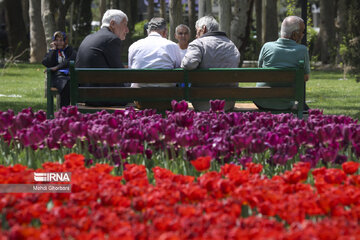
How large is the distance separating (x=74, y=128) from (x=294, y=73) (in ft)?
10.9

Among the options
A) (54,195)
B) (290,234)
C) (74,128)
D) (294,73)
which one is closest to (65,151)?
(74,128)

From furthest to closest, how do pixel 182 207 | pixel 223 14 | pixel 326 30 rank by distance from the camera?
1. pixel 326 30
2. pixel 223 14
3. pixel 182 207

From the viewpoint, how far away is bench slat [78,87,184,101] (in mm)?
7316

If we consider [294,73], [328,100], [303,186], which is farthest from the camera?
[328,100]

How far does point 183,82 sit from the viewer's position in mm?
7496

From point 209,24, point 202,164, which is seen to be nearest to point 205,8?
point 209,24

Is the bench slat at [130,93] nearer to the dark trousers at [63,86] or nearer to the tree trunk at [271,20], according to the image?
the dark trousers at [63,86]

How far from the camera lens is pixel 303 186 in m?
3.61

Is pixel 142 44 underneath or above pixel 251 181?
above

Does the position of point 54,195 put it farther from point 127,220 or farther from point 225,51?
point 225,51

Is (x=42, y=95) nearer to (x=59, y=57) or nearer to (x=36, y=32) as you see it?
(x=59, y=57)

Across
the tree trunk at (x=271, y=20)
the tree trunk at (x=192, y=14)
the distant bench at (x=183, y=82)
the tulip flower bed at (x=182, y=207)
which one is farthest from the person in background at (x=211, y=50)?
the tree trunk at (x=192, y=14)

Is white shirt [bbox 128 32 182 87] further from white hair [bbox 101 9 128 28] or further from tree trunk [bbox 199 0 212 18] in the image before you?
tree trunk [bbox 199 0 212 18]

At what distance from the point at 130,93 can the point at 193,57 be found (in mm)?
738
